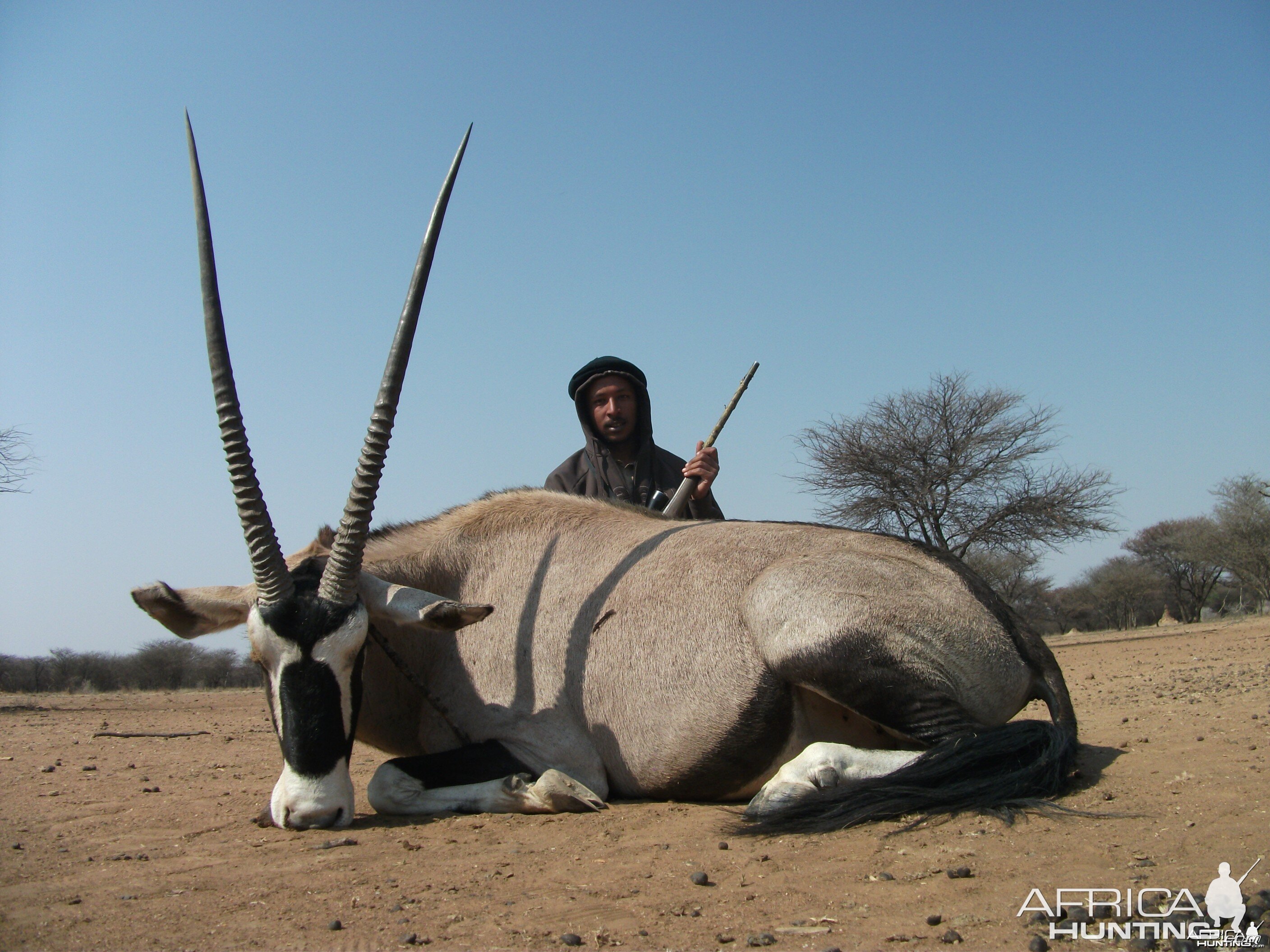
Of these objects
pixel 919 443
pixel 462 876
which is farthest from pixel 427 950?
pixel 919 443

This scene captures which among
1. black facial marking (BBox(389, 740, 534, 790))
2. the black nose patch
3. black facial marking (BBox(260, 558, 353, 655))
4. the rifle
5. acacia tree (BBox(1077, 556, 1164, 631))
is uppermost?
the rifle

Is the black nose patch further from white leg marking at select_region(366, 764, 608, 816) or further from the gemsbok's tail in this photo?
the gemsbok's tail

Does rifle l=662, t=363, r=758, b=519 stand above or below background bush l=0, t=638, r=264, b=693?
above

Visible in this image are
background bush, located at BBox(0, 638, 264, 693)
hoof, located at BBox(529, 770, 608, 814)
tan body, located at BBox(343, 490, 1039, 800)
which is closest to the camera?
tan body, located at BBox(343, 490, 1039, 800)

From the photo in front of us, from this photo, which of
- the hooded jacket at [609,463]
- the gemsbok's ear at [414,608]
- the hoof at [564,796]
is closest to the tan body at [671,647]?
the hoof at [564,796]

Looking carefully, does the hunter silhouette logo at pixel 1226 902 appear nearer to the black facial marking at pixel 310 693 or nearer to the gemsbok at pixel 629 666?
the gemsbok at pixel 629 666

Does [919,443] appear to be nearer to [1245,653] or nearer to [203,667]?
[1245,653]

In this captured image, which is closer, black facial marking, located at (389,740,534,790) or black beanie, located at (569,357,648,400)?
black facial marking, located at (389,740,534,790)

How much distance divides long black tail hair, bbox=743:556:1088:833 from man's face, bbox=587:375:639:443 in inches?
145

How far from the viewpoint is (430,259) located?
467cm

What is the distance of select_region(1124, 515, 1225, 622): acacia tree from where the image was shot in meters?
40.4

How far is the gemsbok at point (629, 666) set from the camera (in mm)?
3822

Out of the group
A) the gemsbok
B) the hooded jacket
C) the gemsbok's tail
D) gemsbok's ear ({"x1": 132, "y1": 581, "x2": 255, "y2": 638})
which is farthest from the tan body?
the hooded jacket

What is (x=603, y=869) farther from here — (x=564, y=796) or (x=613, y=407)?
(x=613, y=407)
